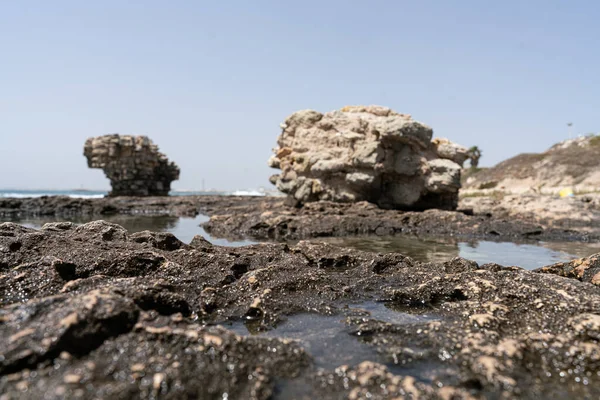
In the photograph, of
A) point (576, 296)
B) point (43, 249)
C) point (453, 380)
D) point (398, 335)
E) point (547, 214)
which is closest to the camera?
point (453, 380)

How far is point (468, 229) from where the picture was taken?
13570 mm

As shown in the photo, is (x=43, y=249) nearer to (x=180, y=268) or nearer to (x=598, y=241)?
(x=180, y=268)

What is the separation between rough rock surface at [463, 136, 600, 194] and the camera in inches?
1263

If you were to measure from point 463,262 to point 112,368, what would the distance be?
13.4 feet

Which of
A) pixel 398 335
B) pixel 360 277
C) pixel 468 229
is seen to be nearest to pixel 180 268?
pixel 360 277

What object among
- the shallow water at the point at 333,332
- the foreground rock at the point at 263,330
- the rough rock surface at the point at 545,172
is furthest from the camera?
the rough rock surface at the point at 545,172

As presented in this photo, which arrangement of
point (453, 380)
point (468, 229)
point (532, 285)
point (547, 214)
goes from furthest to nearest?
1. point (547, 214)
2. point (468, 229)
3. point (532, 285)
4. point (453, 380)

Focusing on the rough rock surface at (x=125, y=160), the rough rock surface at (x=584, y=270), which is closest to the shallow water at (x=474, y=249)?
the rough rock surface at (x=584, y=270)

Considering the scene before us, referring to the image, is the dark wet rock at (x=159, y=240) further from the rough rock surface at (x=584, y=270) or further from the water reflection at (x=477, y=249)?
the rough rock surface at (x=584, y=270)

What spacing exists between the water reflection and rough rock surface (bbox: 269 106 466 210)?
499 centimetres

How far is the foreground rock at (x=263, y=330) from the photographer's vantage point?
2.21 meters

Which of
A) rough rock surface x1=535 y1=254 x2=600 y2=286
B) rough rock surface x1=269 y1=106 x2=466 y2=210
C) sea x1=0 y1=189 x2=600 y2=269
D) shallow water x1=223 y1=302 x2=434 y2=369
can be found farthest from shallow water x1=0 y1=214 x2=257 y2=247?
rough rock surface x1=535 y1=254 x2=600 y2=286

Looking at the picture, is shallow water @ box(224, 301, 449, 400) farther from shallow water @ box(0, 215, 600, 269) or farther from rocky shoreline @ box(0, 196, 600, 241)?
rocky shoreline @ box(0, 196, 600, 241)

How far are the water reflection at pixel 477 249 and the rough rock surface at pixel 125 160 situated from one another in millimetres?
33131
